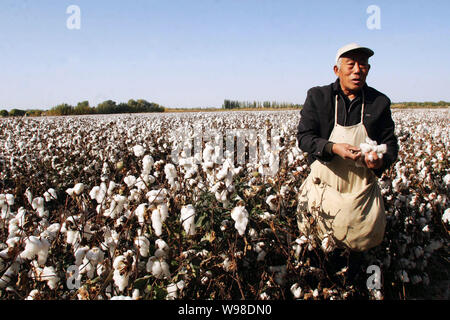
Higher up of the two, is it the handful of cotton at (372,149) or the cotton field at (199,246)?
the handful of cotton at (372,149)

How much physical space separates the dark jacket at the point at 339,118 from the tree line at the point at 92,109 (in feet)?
100

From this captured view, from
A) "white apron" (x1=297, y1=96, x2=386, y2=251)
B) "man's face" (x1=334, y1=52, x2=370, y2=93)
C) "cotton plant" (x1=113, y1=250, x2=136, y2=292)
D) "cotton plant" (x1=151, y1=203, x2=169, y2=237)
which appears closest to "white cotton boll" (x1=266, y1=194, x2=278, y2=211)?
"white apron" (x1=297, y1=96, x2=386, y2=251)

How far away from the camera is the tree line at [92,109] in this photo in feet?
109

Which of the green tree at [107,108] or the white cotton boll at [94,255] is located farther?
the green tree at [107,108]

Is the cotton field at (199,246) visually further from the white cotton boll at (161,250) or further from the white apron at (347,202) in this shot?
the white apron at (347,202)

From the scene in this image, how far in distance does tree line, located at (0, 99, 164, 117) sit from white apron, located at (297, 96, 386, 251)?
30.6 metres

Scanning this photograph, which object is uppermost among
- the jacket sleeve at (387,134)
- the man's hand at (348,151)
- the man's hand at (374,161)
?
the jacket sleeve at (387,134)

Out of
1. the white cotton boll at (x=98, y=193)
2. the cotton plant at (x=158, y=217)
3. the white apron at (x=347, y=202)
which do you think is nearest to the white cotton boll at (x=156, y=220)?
the cotton plant at (x=158, y=217)

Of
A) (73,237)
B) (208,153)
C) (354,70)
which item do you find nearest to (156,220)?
(73,237)

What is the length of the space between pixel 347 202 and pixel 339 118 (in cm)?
59
